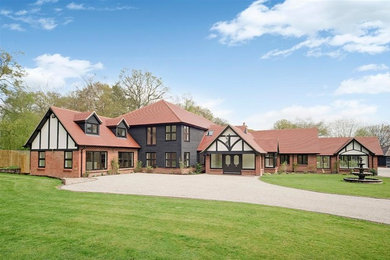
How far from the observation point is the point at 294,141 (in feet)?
114

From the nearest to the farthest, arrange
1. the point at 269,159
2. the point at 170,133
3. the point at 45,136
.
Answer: the point at 45,136, the point at 170,133, the point at 269,159

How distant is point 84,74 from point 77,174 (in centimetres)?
2565

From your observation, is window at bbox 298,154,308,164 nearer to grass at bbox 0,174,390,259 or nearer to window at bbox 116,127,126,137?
window at bbox 116,127,126,137

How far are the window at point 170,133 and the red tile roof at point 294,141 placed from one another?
10.7 meters

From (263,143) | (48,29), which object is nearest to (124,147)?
(48,29)

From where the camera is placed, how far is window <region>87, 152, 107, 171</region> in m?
24.3

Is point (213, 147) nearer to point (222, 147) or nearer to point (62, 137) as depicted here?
point (222, 147)

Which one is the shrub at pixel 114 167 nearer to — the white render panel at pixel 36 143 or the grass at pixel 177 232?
the white render panel at pixel 36 143

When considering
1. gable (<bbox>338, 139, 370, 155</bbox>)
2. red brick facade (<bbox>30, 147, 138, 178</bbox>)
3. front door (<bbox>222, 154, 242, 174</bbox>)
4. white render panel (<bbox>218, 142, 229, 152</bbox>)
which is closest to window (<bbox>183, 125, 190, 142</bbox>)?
white render panel (<bbox>218, 142, 229, 152</bbox>)

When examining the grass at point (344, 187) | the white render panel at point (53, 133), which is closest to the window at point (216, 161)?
the grass at point (344, 187)

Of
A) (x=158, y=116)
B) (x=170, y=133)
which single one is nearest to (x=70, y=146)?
(x=170, y=133)

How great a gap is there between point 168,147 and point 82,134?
8.94 metres

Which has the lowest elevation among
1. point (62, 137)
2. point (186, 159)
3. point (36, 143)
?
point (186, 159)

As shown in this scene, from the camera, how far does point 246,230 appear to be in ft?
23.9
